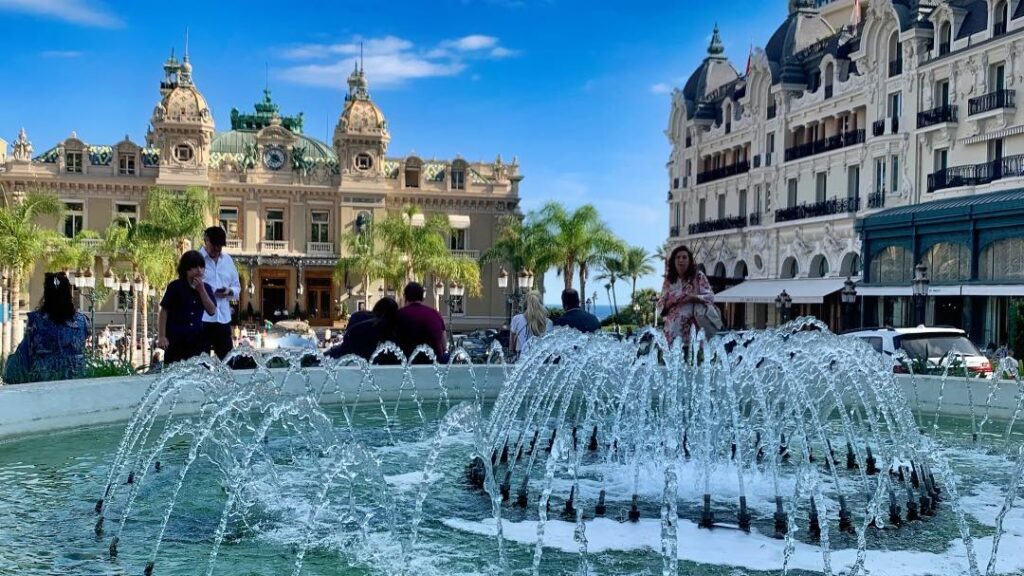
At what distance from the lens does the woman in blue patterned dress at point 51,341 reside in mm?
8367

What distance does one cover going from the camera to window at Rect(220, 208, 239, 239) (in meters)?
50.8

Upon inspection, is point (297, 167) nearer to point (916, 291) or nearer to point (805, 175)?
point (805, 175)

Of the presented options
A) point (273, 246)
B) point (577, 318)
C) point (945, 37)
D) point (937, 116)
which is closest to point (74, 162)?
point (273, 246)

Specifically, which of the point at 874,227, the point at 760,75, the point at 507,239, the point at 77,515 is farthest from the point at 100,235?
the point at 77,515

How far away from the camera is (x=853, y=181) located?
1443 inches

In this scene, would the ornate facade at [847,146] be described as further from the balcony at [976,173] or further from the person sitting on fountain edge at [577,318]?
the person sitting on fountain edge at [577,318]

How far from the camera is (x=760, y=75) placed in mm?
43438

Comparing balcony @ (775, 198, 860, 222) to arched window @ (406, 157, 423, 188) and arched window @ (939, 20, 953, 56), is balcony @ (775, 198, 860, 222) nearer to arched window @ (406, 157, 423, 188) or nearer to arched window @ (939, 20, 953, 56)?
arched window @ (939, 20, 953, 56)

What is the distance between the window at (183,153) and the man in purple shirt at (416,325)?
4389 centimetres

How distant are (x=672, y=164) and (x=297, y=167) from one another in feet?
72.3

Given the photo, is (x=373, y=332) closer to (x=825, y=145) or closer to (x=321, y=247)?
(x=825, y=145)

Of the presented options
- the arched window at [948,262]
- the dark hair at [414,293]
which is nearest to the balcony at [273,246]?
the arched window at [948,262]

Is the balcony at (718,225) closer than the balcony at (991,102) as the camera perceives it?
No

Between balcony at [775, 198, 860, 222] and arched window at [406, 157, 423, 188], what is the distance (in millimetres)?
22065
